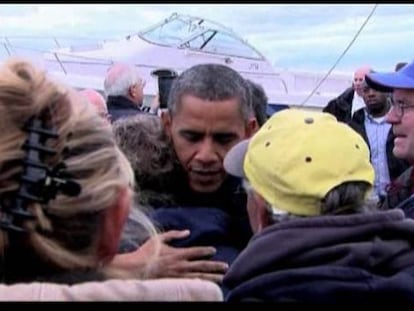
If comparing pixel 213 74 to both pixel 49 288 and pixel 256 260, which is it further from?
pixel 49 288

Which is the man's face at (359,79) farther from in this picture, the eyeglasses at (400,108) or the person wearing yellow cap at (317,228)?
the person wearing yellow cap at (317,228)

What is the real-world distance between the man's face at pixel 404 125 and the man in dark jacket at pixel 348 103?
303cm

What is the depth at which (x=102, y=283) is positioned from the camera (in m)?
1.46

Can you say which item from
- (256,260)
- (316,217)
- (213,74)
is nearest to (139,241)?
(256,260)

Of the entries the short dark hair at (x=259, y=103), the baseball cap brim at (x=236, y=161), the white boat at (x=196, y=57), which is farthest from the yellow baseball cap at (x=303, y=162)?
the white boat at (x=196, y=57)

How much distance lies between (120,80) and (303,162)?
15.8 feet

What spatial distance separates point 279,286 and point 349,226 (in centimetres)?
17

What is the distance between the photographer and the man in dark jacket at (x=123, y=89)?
6.15m

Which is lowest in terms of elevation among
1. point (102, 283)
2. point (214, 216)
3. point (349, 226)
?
point (214, 216)

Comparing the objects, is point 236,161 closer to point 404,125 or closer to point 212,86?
point 212,86

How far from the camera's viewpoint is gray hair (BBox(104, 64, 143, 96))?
643 centimetres

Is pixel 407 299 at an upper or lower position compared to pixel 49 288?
lower

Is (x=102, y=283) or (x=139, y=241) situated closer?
(x=102, y=283)

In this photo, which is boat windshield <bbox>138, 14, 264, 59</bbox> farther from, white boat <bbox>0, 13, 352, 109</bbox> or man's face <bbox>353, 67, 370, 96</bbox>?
man's face <bbox>353, 67, 370, 96</bbox>
